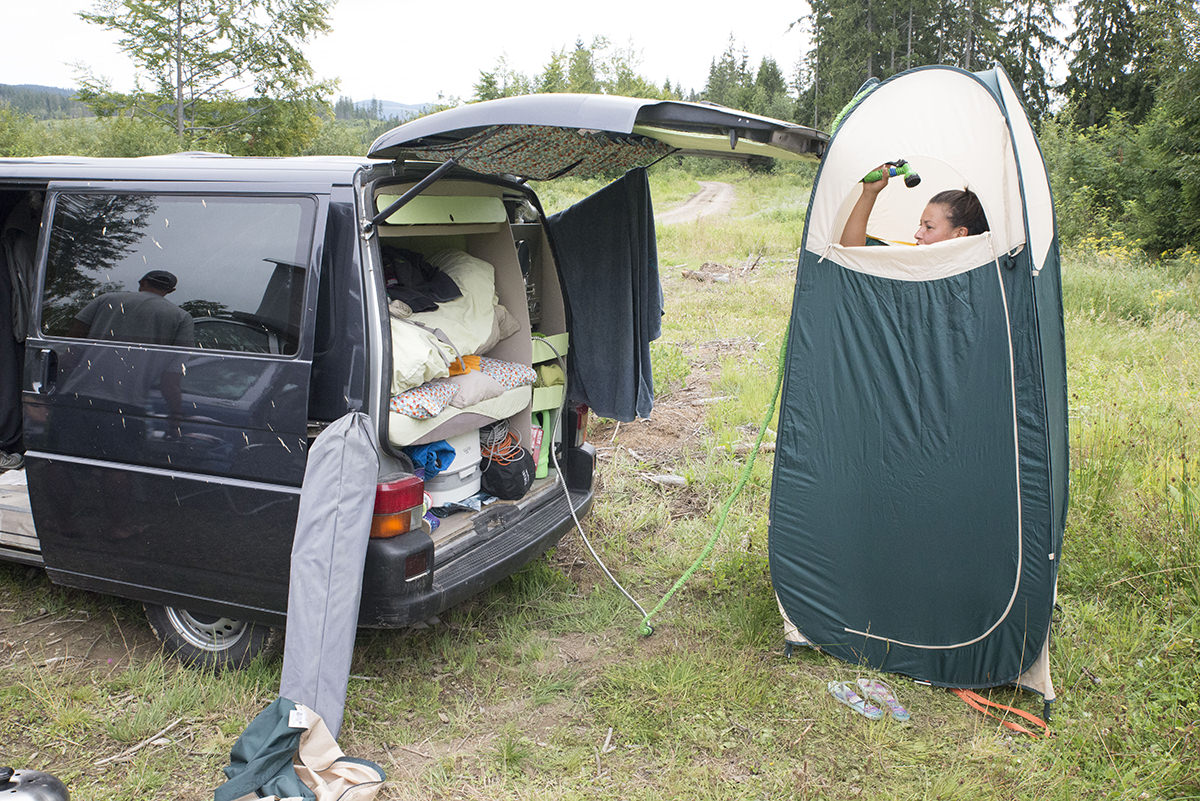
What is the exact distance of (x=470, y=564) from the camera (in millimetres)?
3447

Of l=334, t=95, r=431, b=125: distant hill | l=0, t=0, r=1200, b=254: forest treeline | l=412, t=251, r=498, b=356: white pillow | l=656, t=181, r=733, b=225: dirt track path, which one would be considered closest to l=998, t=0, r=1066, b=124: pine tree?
l=0, t=0, r=1200, b=254: forest treeline

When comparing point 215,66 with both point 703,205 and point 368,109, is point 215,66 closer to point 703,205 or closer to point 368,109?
point 703,205

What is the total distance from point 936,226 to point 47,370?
3537 mm

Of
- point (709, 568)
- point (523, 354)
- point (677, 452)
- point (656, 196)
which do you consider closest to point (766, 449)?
point (677, 452)

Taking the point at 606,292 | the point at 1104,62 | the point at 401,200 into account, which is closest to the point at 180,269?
the point at 401,200

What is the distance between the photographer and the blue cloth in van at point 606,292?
14.4ft

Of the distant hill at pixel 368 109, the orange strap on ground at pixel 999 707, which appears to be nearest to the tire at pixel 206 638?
the orange strap on ground at pixel 999 707

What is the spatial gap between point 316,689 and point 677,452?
368 centimetres

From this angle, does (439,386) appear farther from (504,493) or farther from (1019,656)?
(1019,656)

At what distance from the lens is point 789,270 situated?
15938 millimetres

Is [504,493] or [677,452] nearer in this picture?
[504,493]

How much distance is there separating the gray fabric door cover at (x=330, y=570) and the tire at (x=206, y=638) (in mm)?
564

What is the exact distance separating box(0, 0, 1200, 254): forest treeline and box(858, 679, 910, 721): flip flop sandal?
48.8 feet

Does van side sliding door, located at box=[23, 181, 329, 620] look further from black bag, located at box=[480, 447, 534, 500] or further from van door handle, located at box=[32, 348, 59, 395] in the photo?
black bag, located at box=[480, 447, 534, 500]
